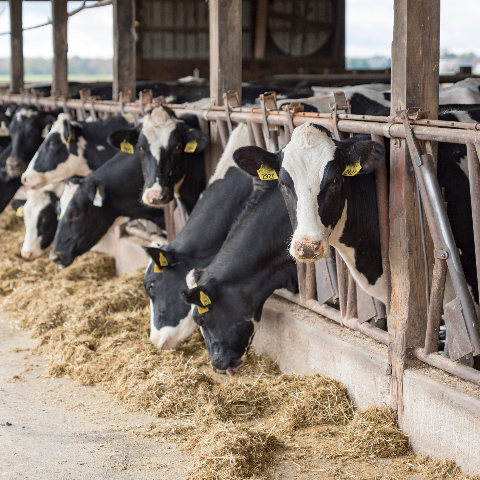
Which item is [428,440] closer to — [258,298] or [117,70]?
[258,298]

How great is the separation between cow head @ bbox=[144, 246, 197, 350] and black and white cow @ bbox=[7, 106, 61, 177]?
3.54 metres

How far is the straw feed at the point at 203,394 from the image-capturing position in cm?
331

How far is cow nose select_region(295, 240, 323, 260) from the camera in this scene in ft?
10.3

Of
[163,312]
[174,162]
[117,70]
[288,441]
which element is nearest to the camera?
[288,441]

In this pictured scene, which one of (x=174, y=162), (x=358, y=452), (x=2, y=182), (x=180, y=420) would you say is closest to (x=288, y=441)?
(x=358, y=452)

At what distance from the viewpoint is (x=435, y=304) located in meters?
3.27

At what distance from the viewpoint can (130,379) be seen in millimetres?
4344

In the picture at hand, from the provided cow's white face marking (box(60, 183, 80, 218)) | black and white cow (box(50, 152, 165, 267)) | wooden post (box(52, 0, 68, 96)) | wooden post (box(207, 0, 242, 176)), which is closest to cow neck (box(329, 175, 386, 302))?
wooden post (box(207, 0, 242, 176))

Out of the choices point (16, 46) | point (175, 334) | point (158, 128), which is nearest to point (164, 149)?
point (158, 128)

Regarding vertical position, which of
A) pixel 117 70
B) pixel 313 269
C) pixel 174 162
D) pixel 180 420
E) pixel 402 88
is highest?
pixel 117 70

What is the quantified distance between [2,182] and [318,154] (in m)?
6.14

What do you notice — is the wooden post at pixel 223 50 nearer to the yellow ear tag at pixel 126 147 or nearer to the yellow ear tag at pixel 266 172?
the yellow ear tag at pixel 126 147

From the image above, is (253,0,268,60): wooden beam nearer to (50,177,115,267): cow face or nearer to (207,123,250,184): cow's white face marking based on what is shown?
(50,177,115,267): cow face

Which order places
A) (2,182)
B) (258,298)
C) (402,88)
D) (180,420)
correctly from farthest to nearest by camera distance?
(2,182) → (258,298) → (180,420) → (402,88)
